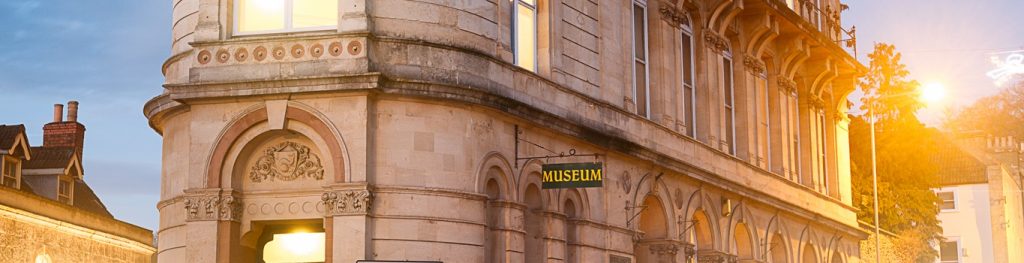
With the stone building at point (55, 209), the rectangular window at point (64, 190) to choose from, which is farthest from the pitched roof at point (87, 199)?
the rectangular window at point (64, 190)

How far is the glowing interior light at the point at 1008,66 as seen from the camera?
42.1m

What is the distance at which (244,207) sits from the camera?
27.4 meters

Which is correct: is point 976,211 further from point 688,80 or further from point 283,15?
point 283,15

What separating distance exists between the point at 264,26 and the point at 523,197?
18.2ft

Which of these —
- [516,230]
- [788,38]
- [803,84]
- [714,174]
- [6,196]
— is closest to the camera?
[516,230]

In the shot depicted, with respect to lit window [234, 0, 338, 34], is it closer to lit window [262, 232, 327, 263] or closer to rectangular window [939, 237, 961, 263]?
lit window [262, 232, 327, 263]

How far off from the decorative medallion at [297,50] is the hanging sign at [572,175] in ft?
16.3

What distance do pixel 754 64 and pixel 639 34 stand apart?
25.8 feet

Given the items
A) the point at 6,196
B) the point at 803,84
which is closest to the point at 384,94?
the point at 6,196

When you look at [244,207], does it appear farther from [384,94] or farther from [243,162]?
[384,94]

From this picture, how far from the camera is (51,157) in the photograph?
4434 cm

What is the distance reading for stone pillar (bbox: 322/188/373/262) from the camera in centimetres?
2617

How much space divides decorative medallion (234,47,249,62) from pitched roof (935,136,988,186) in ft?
198

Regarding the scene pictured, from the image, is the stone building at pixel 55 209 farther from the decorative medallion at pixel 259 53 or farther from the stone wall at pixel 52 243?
the decorative medallion at pixel 259 53
